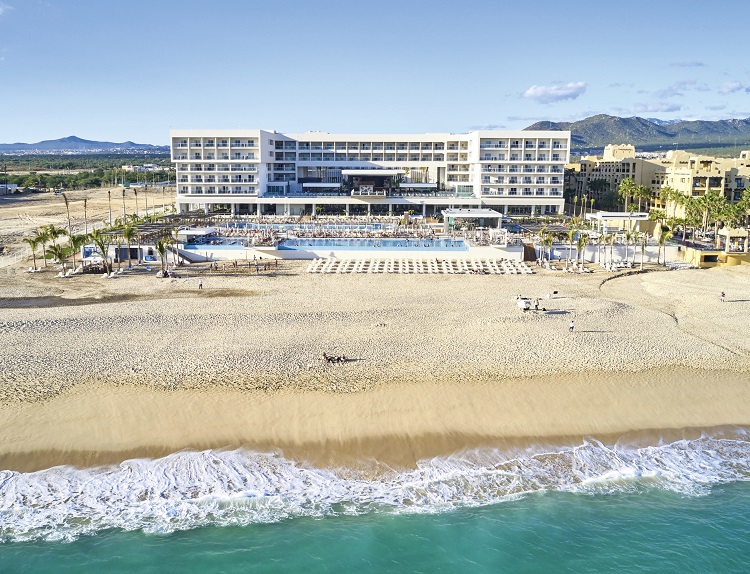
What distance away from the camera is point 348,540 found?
17.0 metres

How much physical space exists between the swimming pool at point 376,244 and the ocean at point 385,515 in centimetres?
3052

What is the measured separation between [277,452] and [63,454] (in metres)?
6.49

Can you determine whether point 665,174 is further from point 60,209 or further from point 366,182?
point 60,209

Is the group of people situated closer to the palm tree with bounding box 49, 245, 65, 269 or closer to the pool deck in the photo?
the pool deck

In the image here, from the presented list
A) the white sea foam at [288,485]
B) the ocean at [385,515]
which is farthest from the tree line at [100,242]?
the ocean at [385,515]

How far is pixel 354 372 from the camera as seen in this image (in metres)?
25.3

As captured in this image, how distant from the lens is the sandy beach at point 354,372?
21.0 meters

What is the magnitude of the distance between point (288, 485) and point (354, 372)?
7.20 m

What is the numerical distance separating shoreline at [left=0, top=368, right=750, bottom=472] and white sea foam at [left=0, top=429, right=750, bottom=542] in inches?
25.2

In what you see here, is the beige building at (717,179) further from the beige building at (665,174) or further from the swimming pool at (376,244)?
the swimming pool at (376,244)

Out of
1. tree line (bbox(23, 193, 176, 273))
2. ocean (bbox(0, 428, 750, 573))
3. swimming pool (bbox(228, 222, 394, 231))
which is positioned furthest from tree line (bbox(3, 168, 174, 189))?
ocean (bbox(0, 428, 750, 573))

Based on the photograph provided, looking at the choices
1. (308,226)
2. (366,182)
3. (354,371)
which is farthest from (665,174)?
(354,371)

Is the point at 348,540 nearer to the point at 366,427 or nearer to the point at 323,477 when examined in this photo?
the point at 323,477

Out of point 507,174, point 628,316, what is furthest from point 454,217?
point 628,316
